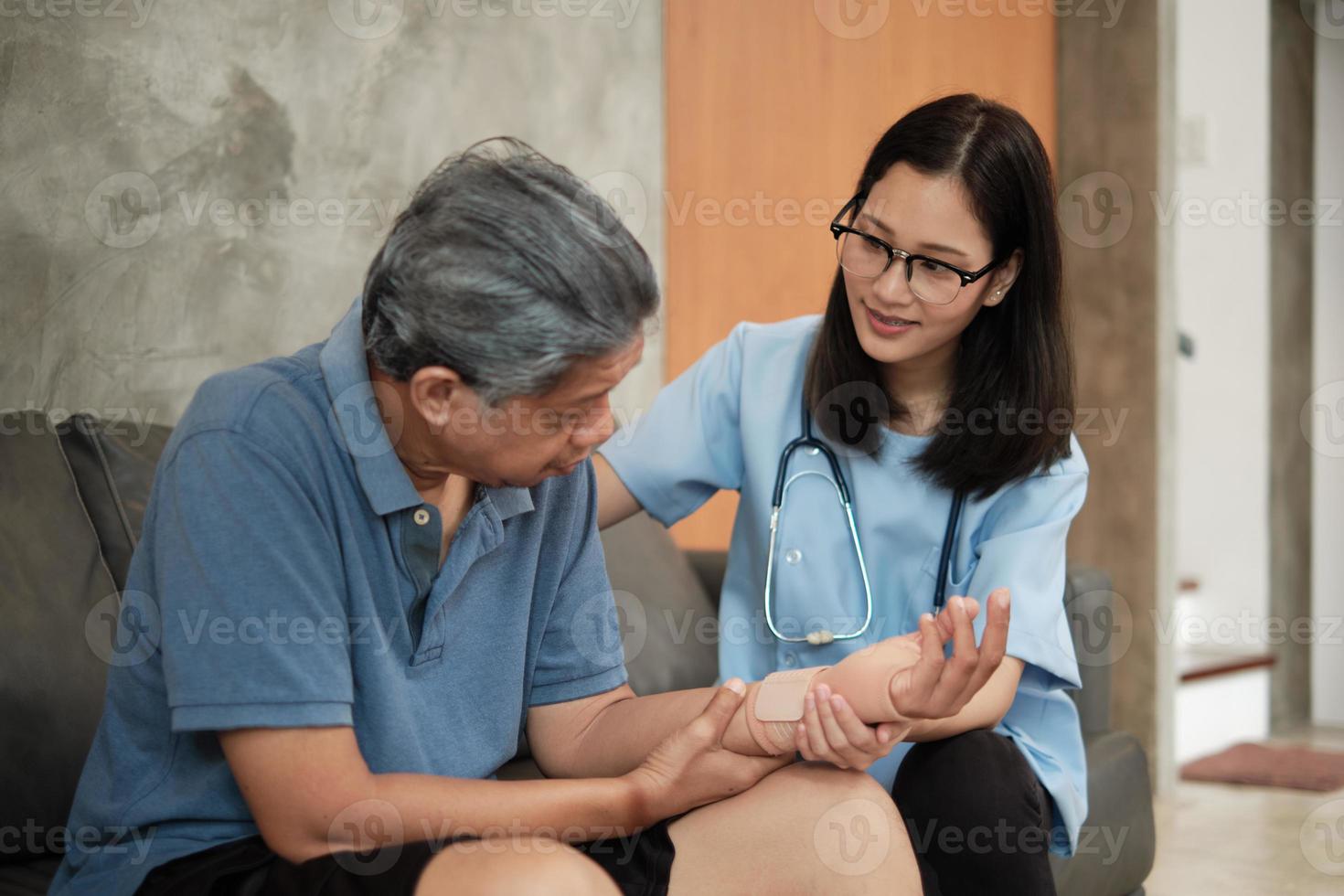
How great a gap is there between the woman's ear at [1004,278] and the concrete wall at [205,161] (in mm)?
1069

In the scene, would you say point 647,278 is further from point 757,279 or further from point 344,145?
point 757,279

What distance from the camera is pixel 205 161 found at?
77.9 inches

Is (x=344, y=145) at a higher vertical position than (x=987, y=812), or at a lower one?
higher

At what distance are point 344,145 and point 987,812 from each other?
58.0 inches

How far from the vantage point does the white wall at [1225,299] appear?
472 cm

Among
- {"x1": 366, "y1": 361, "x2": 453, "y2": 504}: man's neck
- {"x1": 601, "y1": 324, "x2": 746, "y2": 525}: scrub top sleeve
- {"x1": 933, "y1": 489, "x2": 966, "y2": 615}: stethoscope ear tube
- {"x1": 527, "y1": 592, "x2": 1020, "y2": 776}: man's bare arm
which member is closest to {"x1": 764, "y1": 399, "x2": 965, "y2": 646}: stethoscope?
{"x1": 933, "y1": 489, "x2": 966, "y2": 615}: stethoscope ear tube

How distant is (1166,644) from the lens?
12.0 ft

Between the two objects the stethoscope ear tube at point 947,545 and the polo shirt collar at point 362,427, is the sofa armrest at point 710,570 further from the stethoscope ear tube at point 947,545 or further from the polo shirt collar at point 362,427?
the polo shirt collar at point 362,427

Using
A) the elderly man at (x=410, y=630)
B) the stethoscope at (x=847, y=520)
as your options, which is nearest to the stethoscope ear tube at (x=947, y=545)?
the stethoscope at (x=847, y=520)

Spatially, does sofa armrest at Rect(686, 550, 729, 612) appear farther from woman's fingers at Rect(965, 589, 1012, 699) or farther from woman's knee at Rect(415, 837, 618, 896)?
woman's knee at Rect(415, 837, 618, 896)

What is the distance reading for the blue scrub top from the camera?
64.5 inches

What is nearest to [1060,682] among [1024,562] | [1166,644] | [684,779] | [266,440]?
[1024,562]

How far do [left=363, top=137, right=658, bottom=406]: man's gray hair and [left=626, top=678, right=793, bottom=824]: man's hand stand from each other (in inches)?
15.1

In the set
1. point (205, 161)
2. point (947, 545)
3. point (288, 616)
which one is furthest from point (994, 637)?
point (205, 161)
